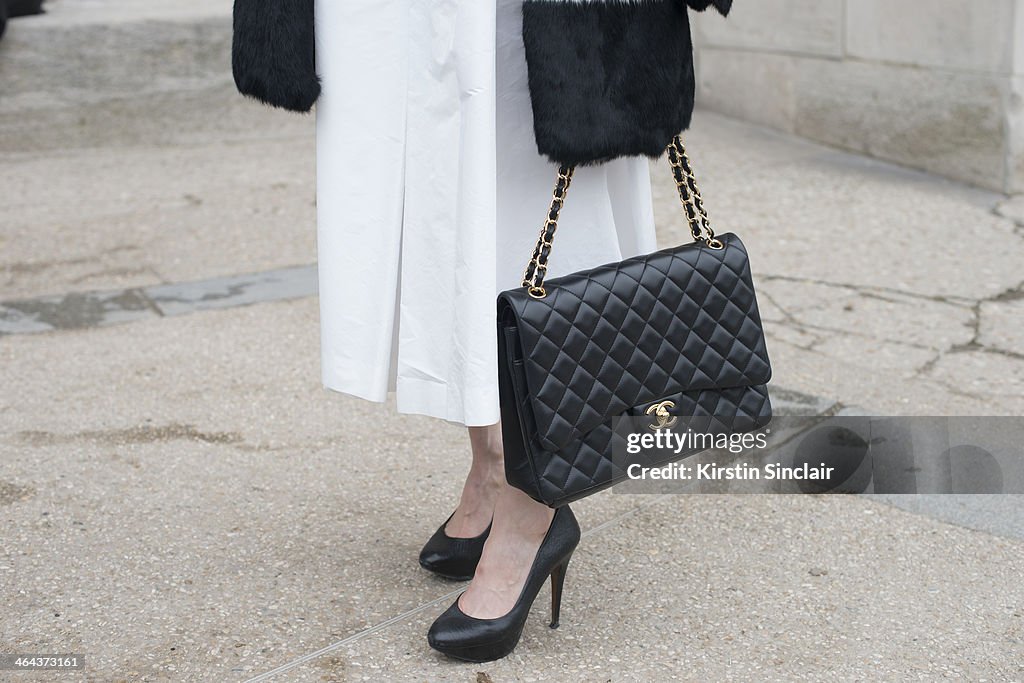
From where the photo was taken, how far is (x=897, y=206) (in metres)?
4.89

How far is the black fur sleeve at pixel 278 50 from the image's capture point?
1.90 metres

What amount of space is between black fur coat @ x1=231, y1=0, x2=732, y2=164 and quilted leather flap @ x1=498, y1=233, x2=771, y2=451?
201 millimetres

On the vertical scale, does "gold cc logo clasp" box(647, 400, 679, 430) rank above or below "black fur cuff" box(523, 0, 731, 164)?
below

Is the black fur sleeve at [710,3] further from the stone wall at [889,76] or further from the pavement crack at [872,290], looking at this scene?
the stone wall at [889,76]

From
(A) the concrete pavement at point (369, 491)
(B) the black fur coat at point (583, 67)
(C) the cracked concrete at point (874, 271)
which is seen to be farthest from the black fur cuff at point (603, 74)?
(C) the cracked concrete at point (874, 271)

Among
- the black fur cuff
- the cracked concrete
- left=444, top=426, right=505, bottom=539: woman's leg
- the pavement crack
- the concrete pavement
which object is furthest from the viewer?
the pavement crack

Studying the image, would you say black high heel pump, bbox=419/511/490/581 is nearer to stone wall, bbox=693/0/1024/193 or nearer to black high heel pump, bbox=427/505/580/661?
black high heel pump, bbox=427/505/580/661

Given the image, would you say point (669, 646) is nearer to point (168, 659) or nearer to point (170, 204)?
point (168, 659)

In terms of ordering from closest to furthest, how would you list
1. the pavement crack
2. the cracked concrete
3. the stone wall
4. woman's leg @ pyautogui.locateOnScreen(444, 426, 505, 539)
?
woman's leg @ pyautogui.locateOnScreen(444, 426, 505, 539)
the cracked concrete
the pavement crack
the stone wall

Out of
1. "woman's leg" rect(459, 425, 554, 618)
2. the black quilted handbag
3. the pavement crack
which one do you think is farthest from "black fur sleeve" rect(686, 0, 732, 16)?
the pavement crack

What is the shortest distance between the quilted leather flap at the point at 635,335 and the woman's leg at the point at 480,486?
40 centimetres

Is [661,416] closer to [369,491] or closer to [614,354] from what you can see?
[614,354]

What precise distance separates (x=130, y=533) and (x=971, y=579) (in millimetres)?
1667

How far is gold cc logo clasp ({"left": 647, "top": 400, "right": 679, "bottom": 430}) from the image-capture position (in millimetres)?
1897
